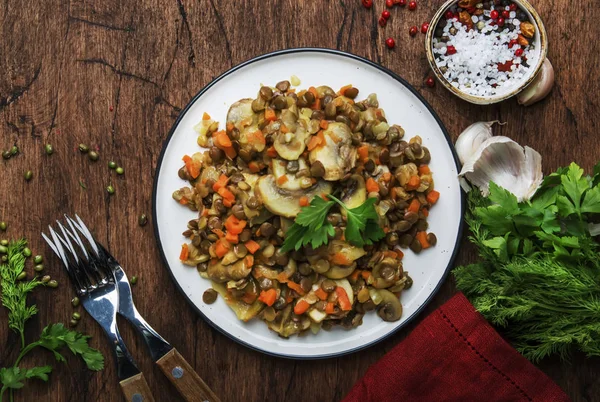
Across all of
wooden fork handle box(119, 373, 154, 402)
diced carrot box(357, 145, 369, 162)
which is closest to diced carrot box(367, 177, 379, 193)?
diced carrot box(357, 145, 369, 162)

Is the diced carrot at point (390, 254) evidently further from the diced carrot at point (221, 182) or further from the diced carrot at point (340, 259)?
the diced carrot at point (221, 182)

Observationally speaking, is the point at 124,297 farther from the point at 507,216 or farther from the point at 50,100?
the point at 507,216

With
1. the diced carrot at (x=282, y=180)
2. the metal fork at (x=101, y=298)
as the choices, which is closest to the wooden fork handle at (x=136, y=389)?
the metal fork at (x=101, y=298)

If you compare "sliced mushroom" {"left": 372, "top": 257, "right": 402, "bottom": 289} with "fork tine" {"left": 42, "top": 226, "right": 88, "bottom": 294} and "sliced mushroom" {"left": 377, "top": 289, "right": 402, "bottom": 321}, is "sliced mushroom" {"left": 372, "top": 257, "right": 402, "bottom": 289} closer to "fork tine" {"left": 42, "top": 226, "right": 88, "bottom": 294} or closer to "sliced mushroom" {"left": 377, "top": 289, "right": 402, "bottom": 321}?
"sliced mushroom" {"left": 377, "top": 289, "right": 402, "bottom": 321}

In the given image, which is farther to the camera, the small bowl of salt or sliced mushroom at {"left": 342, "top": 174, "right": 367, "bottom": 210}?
the small bowl of salt

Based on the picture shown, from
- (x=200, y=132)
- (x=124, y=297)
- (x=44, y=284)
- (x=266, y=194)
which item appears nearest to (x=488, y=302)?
(x=266, y=194)

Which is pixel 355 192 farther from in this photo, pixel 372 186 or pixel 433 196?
pixel 433 196
